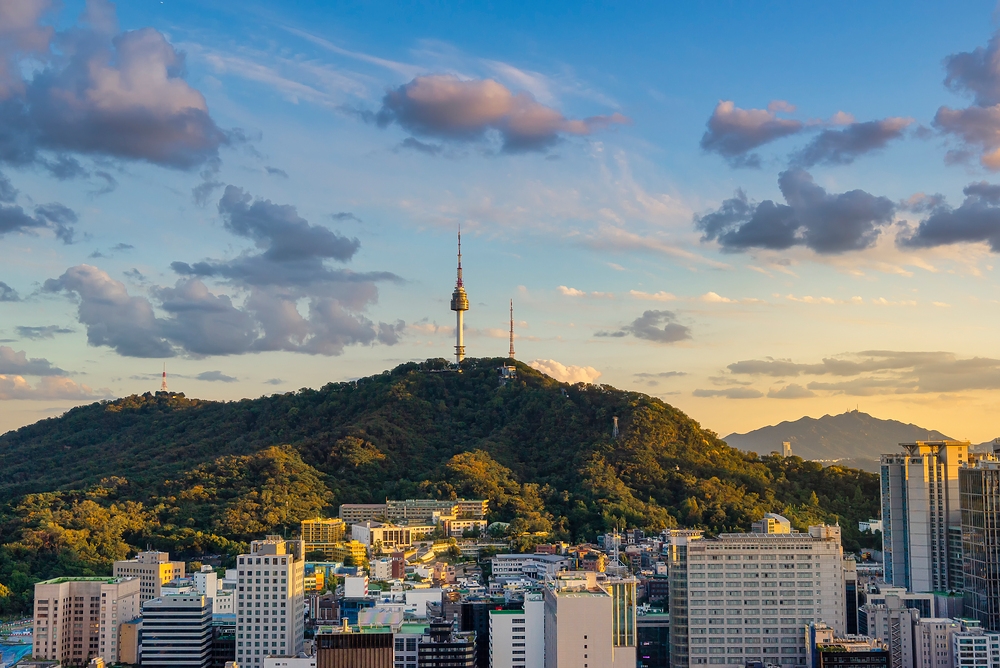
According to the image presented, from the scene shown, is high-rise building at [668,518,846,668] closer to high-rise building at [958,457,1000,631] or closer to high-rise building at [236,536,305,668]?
high-rise building at [958,457,1000,631]

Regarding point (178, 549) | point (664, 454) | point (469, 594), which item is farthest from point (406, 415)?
point (469, 594)

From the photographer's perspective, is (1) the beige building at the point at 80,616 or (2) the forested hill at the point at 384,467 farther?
(2) the forested hill at the point at 384,467

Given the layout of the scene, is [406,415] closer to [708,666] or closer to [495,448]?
[495,448]

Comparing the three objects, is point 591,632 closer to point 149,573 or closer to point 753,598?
point 753,598

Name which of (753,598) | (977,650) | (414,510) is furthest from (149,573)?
(977,650)

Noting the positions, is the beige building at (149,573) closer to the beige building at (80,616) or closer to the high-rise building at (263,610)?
the beige building at (80,616)

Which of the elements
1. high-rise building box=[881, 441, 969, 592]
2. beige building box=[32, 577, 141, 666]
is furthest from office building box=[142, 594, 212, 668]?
high-rise building box=[881, 441, 969, 592]

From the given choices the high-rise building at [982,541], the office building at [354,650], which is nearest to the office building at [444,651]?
the office building at [354,650]
